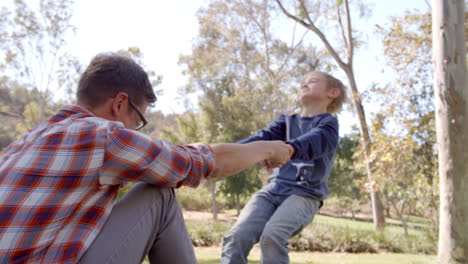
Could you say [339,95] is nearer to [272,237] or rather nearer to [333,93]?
[333,93]

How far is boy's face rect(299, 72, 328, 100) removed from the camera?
3.44m

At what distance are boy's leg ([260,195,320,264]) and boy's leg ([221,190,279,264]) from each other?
173 millimetres

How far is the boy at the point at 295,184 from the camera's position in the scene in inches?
104

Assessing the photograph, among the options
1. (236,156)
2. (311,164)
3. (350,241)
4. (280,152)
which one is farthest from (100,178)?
(350,241)

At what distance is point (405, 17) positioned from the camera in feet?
36.1

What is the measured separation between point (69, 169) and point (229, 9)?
2309 cm

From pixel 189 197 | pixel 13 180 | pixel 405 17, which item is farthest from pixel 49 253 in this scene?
pixel 189 197

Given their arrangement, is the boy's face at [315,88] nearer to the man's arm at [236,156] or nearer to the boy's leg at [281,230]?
the boy's leg at [281,230]

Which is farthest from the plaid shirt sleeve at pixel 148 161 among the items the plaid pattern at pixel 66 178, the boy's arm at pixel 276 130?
the boy's arm at pixel 276 130

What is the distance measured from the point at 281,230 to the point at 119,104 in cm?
153

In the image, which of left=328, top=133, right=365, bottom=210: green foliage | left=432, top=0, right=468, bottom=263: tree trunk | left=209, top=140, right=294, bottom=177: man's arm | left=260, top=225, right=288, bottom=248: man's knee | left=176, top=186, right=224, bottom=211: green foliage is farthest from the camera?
left=176, top=186, right=224, bottom=211: green foliage

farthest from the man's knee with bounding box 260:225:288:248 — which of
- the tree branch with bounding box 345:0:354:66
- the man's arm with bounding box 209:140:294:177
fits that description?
the tree branch with bounding box 345:0:354:66

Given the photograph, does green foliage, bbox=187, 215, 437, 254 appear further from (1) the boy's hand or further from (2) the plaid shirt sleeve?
(2) the plaid shirt sleeve

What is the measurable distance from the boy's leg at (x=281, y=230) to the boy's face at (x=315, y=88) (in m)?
1.11
